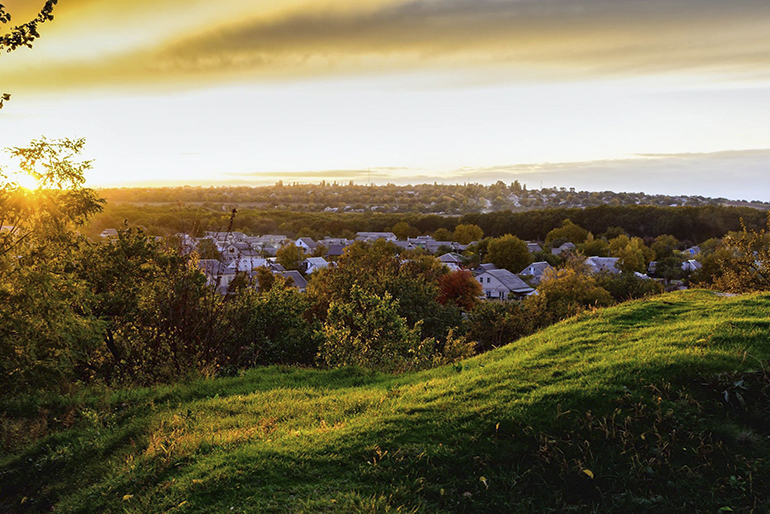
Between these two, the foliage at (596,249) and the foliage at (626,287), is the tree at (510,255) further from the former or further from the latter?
the foliage at (626,287)

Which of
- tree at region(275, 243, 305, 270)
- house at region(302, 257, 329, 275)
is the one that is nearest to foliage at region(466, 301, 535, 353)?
house at region(302, 257, 329, 275)

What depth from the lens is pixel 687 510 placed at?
4781 mm

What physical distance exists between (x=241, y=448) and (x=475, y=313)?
2284 centimetres

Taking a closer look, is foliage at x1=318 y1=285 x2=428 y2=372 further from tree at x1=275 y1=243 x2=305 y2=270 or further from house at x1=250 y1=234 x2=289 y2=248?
house at x1=250 y1=234 x2=289 y2=248

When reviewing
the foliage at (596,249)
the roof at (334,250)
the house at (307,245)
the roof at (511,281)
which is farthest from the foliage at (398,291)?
the house at (307,245)

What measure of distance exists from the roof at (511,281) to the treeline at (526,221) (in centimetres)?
4162

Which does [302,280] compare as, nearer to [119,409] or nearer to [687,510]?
[119,409]

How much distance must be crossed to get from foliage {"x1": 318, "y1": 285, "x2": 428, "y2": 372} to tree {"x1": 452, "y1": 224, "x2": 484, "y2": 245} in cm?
8581

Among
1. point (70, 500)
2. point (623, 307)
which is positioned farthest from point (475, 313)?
point (70, 500)

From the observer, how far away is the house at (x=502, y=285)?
53431 millimetres

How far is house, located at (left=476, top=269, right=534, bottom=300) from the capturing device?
5343 cm

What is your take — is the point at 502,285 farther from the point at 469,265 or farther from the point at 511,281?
the point at 469,265

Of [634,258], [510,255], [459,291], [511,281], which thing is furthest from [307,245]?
[459,291]

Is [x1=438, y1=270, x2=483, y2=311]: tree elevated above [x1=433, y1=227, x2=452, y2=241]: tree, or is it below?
above
